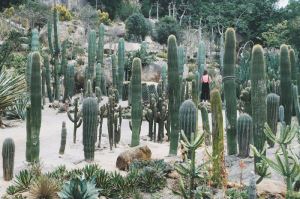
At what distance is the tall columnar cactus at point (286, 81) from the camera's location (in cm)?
1059

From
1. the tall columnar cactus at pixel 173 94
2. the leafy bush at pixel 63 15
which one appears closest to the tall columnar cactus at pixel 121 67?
the tall columnar cactus at pixel 173 94

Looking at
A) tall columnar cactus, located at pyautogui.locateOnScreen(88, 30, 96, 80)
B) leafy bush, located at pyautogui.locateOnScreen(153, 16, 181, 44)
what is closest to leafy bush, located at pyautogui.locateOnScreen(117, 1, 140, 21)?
leafy bush, located at pyautogui.locateOnScreen(153, 16, 181, 44)

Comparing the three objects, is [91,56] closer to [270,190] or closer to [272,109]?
[272,109]

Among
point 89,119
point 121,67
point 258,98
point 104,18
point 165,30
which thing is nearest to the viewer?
point 258,98

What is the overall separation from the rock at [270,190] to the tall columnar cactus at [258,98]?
137 cm

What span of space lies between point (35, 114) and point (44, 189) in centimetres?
250

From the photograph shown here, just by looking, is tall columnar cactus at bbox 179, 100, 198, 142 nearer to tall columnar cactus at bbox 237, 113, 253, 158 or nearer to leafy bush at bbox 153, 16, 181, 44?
tall columnar cactus at bbox 237, 113, 253, 158

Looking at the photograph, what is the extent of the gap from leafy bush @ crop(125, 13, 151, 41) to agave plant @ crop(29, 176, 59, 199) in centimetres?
Result: 3014

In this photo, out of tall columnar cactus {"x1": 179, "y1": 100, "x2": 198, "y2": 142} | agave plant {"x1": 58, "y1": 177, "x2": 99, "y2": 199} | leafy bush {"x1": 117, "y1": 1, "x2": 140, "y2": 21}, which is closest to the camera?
agave plant {"x1": 58, "y1": 177, "x2": 99, "y2": 199}

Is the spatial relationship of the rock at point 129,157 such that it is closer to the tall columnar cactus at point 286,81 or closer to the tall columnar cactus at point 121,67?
the tall columnar cactus at point 286,81

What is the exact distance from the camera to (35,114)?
8.77 metres

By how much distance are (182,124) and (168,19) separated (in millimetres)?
30029

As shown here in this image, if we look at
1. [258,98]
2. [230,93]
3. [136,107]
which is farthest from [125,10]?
[258,98]

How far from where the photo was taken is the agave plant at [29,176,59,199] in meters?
6.54
